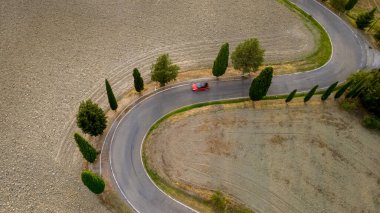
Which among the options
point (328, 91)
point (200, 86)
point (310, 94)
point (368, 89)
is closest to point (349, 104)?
point (368, 89)

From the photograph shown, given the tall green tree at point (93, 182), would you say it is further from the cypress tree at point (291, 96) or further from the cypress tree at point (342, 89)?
the cypress tree at point (342, 89)

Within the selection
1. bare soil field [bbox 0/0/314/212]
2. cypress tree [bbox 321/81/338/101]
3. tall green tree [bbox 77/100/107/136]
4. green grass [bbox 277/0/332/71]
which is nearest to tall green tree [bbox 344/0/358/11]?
green grass [bbox 277/0/332/71]

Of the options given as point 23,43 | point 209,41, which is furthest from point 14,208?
point 209,41

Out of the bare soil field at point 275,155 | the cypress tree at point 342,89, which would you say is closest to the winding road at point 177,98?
the bare soil field at point 275,155

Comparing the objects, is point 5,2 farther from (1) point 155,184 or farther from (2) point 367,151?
(2) point 367,151

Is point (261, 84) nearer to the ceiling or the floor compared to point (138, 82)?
nearer to the ceiling

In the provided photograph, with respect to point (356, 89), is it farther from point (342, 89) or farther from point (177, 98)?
point (177, 98)
